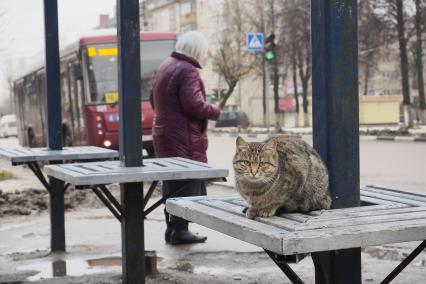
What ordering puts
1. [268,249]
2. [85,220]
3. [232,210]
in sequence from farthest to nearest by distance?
1. [85,220]
2. [232,210]
3. [268,249]

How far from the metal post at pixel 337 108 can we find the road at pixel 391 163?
679 cm

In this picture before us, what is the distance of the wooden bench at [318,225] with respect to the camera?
2766mm

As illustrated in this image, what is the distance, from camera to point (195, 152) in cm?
727

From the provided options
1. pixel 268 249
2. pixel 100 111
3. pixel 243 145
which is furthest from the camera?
pixel 100 111

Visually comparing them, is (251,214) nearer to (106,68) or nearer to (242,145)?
(242,145)

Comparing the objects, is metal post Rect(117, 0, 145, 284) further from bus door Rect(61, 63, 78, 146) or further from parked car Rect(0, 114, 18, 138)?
parked car Rect(0, 114, 18, 138)

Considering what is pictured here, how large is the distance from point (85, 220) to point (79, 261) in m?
2.73

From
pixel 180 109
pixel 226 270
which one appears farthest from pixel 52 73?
pixel 226 270

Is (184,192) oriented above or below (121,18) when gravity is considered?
below

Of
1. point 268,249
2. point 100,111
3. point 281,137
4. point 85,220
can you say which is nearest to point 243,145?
Answer: point 281,137

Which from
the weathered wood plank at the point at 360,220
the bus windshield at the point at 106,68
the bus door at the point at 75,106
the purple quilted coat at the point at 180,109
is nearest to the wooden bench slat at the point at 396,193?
the weathered wood plank at the point at 360,220

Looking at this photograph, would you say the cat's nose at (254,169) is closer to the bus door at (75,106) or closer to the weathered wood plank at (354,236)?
the weathered wood plank at (354,236)

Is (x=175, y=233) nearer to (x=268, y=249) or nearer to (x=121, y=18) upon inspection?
(x=121, y=18)

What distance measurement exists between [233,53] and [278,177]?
4960 centimetres
